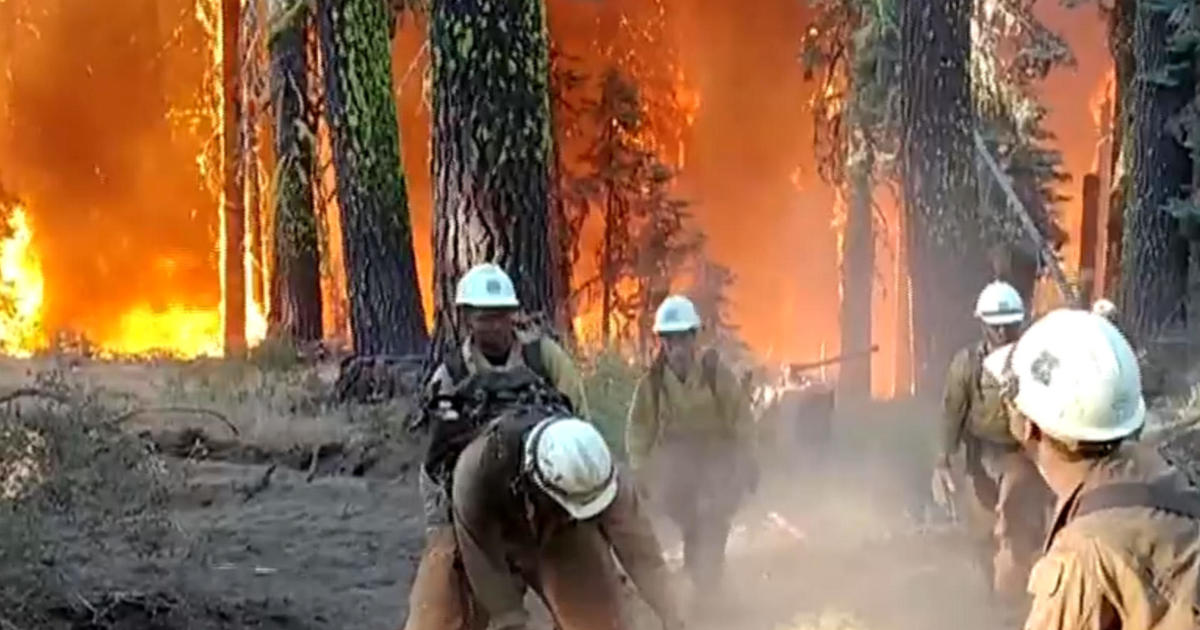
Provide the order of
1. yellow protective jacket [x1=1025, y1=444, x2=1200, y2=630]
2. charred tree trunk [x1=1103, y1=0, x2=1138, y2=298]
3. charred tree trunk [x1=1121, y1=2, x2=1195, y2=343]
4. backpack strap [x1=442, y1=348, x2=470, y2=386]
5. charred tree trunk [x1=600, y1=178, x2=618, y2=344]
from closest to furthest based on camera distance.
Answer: yellow protective jacket [x1=1025, y1=444, x2=1200, y2=630] → backpack strap [x1=442, y1=348, x2=470, y2=386] → charred tree trunk [x1=1121, y1=2, x2=1195, y2=343] → charred tree trunk [x1=1103, y1=0, x2=1138, y2=298] → charred tree trunk [x1=600, y1=178, x2=618, y2=344]

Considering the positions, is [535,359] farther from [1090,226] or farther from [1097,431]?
[1090,226]

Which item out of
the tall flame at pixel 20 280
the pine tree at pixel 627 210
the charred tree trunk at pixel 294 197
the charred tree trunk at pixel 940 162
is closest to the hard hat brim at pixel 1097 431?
the charred tree trunk at pixel 940 162

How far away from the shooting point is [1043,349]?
3479 millimetres

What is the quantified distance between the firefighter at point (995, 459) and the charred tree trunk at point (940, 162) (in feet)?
11.7

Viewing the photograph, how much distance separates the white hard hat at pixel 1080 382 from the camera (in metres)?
3.39

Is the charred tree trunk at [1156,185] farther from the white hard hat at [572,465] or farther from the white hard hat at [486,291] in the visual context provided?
the white hard hat at [572,465]

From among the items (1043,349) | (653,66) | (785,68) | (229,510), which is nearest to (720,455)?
Answer: (229,510)

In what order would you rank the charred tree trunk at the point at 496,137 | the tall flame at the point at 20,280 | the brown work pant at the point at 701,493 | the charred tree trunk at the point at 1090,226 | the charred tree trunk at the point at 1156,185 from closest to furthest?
1. the brown work pant at the point at 701,493
2. the charred tree trunk at the point at 496,137
3. the charred tree trunk at the point at 1156,185
4. the charred tree trunk at the point at 1090,226
5. the tall flame at the point at 20,280

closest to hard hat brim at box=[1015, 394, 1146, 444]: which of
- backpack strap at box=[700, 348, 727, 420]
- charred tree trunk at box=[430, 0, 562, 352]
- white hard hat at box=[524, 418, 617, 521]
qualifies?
white hard hat at box=[524, 418, 617, 521]

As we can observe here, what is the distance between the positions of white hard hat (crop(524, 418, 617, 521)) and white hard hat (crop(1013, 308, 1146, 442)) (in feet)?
5.41

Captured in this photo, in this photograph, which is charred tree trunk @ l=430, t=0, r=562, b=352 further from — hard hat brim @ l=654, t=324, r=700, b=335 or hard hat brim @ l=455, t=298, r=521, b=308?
hard hat brim @ l=455, t=298, r=521, b=308

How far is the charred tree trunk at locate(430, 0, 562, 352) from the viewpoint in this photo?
10.7 metres

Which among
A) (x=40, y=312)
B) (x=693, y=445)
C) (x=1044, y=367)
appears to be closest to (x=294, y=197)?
(x=693, y=445)

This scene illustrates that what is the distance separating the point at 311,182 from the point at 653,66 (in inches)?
678
